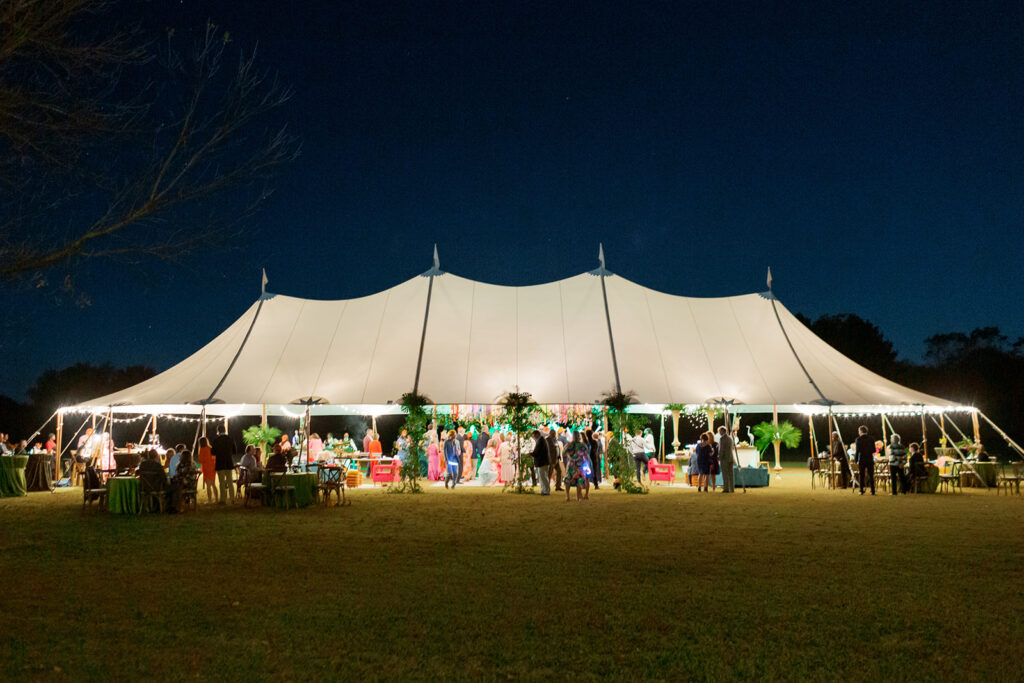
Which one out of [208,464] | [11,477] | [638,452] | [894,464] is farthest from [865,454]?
[11,477]

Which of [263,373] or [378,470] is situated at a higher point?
[263,373]

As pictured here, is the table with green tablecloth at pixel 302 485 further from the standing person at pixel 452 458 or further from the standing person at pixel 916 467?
the standing person at pixel 916 467

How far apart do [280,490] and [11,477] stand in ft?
20.7

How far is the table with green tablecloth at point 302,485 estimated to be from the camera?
11.2 meters

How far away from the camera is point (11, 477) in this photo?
14.0 meters

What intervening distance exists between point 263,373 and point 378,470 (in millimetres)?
3315

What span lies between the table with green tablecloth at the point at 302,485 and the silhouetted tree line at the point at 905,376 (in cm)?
2457

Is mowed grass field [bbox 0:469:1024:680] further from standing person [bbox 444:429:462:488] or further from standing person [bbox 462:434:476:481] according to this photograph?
standing person [bbox 462:434:476:481]

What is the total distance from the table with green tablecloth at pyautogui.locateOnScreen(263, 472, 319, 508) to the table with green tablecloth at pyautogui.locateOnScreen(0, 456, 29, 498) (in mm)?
6057

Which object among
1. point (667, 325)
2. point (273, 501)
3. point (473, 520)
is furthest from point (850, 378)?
point (273, 501)

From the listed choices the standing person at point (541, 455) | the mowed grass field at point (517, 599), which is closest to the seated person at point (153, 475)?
the mowed grass field at point (517, 599)

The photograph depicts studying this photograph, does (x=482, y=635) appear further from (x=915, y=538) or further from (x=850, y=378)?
(x=850, y=378)

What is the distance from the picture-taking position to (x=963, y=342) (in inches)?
1697

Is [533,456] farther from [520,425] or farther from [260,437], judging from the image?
[260,437]
